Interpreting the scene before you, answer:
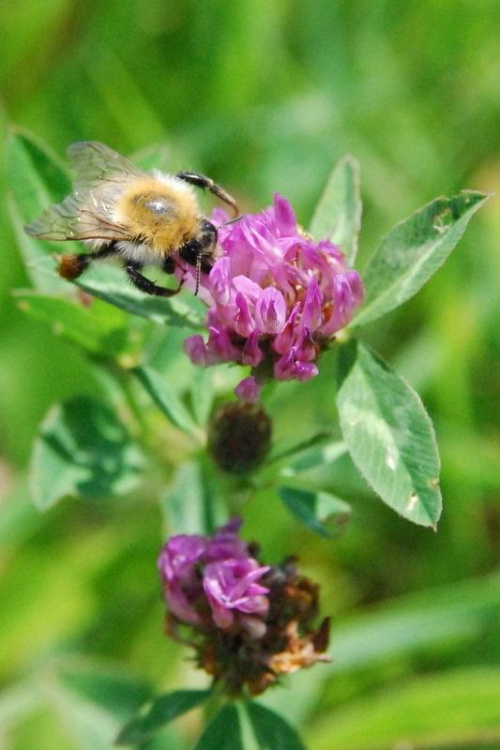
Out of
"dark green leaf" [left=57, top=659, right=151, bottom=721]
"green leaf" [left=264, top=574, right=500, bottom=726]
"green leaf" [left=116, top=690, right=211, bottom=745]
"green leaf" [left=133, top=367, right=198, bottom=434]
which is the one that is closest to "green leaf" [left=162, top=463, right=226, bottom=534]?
"green leaf" [left=133, top=367, right=198, bottom=434]

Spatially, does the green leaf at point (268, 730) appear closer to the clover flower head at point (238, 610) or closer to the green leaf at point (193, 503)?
the clover flower head at point (238, 610)

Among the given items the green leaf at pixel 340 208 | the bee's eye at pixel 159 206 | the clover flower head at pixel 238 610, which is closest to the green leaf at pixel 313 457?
the clover flower head at pixel 238 610

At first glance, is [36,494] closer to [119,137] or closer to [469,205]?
[469,205]

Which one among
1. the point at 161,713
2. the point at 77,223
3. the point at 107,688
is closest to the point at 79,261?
the point at 77,223

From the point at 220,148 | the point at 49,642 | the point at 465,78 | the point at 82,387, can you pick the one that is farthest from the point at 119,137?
the point at 49,642

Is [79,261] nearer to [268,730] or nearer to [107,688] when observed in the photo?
[268,730]

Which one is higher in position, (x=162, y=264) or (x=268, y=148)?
(x=162, y=264)

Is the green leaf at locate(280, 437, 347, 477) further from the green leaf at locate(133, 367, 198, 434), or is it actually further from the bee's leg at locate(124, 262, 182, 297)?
the bee's leg at locate(124, 262, 182, 297)
